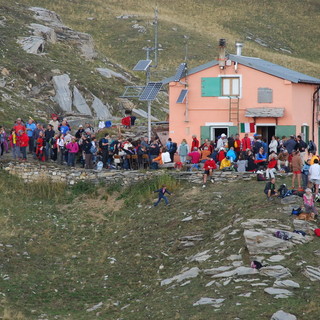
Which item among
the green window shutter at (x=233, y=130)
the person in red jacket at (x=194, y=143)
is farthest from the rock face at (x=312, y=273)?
the green window shutter at (x=233, y=130)

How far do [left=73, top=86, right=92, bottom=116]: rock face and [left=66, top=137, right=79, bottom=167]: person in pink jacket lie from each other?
1421 centimetres

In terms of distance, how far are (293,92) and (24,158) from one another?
12.9 m

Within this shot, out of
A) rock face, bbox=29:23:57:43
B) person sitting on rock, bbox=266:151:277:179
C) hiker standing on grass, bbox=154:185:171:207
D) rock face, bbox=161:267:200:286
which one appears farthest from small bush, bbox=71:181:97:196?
rock face, bbox=29:23:57:43

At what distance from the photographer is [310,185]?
97.7ft

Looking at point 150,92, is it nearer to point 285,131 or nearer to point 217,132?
point 217,132

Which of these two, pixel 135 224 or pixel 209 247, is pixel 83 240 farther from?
pixel 209 247

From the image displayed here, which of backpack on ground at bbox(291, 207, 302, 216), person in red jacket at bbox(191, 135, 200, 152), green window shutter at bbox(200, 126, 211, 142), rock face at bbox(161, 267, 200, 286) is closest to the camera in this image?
rock face at bbox(161, 267, 200, 286)

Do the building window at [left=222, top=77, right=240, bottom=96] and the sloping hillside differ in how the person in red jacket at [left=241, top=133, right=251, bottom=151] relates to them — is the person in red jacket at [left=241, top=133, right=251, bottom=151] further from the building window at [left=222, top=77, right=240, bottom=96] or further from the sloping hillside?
the sloping hillside

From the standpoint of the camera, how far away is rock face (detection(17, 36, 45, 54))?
5859 cm

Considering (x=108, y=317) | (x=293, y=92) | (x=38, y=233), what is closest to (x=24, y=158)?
(x=38, y=233)

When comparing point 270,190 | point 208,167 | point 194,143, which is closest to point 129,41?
point 194,143

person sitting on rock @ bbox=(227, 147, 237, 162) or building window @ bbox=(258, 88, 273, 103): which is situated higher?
building window @ bbox=(258, 88, 273, 103)

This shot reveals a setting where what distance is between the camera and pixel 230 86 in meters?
40.5

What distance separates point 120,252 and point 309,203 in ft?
22.8
